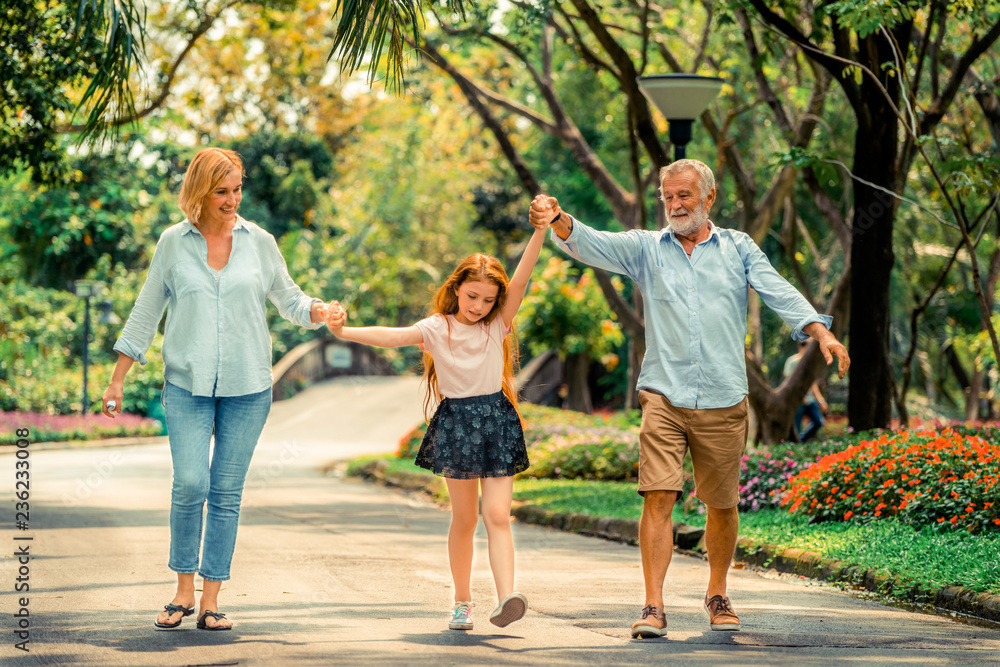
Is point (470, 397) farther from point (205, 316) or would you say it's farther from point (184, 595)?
point (184, 595)

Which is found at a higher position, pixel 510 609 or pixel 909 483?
pixel 909 483

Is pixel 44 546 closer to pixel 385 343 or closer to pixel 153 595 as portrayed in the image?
pixel 153 595

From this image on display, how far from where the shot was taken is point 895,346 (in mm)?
23859

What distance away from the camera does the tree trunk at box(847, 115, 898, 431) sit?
11.2m

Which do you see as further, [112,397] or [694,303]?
[694,303]

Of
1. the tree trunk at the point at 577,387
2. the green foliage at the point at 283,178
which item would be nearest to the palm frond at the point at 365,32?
the tree trunk at the point at 577,387

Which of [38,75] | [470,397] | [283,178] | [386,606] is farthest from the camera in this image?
[283,178]

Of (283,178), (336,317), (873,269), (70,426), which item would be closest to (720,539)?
(336,317)

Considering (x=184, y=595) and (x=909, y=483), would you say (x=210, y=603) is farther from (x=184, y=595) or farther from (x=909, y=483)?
(x=909, y=483)

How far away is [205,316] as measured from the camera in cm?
517

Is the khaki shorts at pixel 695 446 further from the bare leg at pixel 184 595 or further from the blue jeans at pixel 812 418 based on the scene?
the blue jeans at pixel 812 418

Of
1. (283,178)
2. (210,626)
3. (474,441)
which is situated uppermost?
(283,178)

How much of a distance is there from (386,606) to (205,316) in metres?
1.87

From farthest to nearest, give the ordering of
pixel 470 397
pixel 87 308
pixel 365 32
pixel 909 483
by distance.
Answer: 1. pixel 87 308
2. pixel 909 483
3. pixel 365 32
4. pixel 470 397
